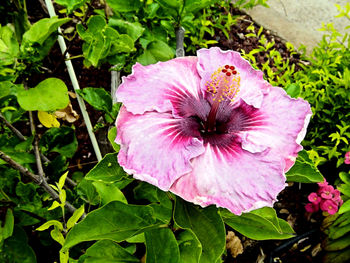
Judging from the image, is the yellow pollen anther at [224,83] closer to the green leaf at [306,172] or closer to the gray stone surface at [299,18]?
the green leaf at [306,172]

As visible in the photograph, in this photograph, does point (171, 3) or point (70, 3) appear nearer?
point (70, 3)

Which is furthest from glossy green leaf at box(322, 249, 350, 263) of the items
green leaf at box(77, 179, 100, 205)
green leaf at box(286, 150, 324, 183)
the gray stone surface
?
the gray stone surface

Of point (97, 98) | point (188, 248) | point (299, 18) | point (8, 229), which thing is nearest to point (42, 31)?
point (97, 98)

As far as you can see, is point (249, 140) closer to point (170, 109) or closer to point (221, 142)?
point (221, 142)

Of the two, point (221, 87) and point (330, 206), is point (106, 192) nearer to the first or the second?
point (221, 87)

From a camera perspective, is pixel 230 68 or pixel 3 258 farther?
pixel 3 258

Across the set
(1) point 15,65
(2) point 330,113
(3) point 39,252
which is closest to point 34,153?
(1) point 15,65

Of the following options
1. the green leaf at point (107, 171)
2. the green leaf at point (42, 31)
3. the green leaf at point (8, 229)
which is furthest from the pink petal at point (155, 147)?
the green leaf at point (8, 229)

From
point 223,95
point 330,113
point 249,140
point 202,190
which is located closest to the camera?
point 202,190
